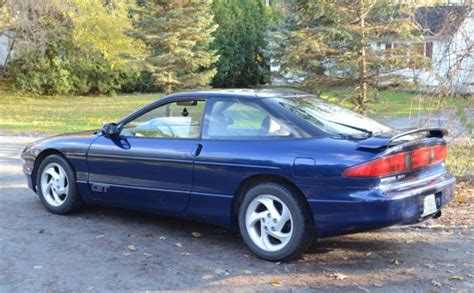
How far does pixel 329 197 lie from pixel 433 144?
1207 millimetres

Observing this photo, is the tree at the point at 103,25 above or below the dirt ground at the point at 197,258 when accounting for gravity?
above

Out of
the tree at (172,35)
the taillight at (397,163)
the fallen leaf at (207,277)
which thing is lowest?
the fallen leaf at (207,277)

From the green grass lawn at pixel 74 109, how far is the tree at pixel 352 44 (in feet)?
2.09

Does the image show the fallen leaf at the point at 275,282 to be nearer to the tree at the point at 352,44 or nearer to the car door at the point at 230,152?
the car door at the point at 230,152

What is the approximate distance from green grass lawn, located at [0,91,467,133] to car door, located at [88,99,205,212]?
4.44 metres

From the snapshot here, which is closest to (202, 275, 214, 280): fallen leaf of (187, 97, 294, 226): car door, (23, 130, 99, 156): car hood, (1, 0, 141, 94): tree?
(187, 97, 294, 226): car door

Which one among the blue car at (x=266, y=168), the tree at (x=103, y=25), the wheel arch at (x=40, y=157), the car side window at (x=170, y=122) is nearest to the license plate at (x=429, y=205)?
the blue car at (x=266, y=168)

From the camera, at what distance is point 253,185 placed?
4.97 m

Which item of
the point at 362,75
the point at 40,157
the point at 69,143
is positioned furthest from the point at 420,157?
the point at 362,75

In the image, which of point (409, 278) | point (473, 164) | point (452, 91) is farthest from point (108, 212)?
point (473, 164)

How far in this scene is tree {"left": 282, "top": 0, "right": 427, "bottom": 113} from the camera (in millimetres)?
14344

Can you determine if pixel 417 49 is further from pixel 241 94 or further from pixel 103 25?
pixel 103 25

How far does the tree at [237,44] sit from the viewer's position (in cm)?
3719

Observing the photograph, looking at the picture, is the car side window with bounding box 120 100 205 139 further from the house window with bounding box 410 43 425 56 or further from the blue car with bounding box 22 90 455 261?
the house window with bounding box 410 43 425 56
